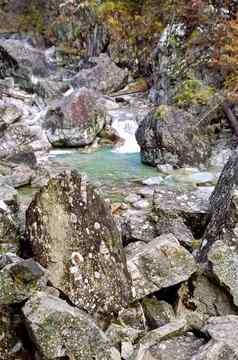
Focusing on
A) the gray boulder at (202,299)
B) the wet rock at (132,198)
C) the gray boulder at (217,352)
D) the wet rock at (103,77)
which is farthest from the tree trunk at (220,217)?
the wet rock at (103,77)

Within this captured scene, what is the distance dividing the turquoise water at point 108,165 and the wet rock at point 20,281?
21.2 ft

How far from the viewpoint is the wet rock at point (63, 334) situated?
301 cm

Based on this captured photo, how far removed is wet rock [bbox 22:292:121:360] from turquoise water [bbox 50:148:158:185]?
6.86m

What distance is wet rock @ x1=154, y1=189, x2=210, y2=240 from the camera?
19.5 feet

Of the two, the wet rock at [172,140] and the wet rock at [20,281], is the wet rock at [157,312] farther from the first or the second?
the wet rock at [172,140]

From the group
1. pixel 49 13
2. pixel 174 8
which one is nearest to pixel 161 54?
pixel 174 8

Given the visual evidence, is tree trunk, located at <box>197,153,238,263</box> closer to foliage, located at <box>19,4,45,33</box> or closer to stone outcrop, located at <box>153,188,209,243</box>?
stone outcrop, located at <box>153,188,209,243</box>

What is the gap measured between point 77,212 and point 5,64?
18479mm

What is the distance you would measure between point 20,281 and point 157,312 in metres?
1.35

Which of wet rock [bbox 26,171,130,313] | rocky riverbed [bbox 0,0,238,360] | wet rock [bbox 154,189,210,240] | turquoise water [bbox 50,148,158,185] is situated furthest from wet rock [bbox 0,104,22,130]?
wet rock [bbox 26,171,130,313]

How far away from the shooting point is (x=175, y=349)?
323cm

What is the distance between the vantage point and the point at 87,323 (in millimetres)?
3152

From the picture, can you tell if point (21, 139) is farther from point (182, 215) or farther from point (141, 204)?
point (182, 215)

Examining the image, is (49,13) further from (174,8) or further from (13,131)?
(13,131)
